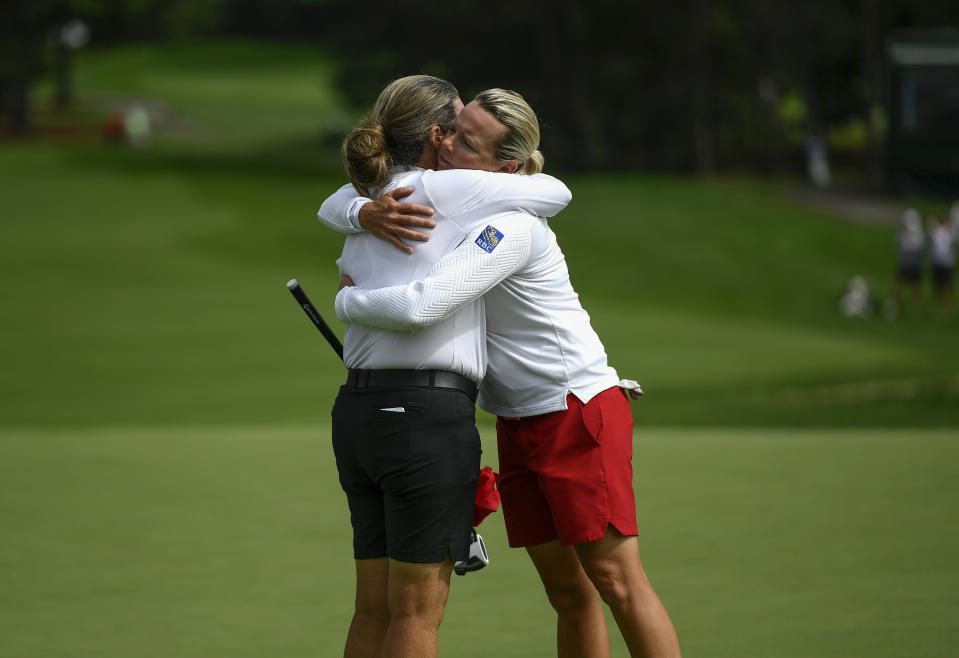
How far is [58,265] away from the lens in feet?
75.8

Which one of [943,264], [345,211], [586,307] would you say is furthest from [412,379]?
[943,264]

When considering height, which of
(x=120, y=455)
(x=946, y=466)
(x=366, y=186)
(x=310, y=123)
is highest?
(x=366, y=186)

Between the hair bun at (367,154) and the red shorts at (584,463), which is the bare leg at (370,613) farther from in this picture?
the hair bun at (367,154)

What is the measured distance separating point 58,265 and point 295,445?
52.1ft

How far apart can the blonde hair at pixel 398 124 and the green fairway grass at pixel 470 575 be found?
72.1 inches

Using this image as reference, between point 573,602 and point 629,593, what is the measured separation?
27 cm

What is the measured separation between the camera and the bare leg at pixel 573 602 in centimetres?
352

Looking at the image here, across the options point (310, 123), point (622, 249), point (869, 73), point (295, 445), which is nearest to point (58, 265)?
point (622, 249)

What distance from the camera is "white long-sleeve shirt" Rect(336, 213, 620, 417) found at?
3039 millimetres

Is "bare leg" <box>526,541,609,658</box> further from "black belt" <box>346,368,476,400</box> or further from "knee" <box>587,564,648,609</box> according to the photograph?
"black belt" <box>346,368,476,400</box>

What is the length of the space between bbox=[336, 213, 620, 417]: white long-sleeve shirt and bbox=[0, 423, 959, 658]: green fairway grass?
133cm

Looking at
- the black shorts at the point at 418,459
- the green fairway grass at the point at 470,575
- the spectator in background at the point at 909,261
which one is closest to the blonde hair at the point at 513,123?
the black shorts at the point at 418,459

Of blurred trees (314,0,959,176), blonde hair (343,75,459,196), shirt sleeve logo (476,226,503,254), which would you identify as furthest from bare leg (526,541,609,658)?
blurred trees (314,0,959,176)

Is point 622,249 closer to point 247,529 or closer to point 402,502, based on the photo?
point 247,529
